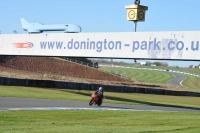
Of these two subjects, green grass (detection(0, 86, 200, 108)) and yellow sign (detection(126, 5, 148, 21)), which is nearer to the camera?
yellow sign (detection(126, 5, 148, 21))

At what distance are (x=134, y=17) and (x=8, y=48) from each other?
12.3 m

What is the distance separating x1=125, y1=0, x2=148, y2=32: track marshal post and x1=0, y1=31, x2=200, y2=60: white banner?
1963 millimetres

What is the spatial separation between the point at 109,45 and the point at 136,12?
4.14 metres

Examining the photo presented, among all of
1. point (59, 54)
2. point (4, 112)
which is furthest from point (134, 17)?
point (4, 112)

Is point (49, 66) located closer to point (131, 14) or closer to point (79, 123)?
point (131, 14)

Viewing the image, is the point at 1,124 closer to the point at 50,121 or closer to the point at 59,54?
the point at 50,121

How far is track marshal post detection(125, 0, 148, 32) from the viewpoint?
89.6 feet

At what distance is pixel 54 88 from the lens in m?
41.7

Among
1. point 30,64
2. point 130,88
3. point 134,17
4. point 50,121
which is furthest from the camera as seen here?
point 30,64

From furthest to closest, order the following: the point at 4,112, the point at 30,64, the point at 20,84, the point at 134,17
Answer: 1. the point at 30,64
2. the point at 20,84
3. the point at 134,17
4. the point at 4,112

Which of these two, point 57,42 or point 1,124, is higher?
point 57,42

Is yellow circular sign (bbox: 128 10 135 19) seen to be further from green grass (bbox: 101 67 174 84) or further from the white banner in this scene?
green grass (bbox: 101 67 174 84)

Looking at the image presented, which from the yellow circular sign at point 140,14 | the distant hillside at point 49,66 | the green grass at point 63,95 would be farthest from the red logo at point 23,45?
the distant hillside at point 49,66

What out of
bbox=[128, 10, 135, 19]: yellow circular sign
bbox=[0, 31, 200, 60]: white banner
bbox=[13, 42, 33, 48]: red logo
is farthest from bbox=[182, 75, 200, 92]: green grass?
bbox=[128, 10, 135, 19]: yellow circular sign
